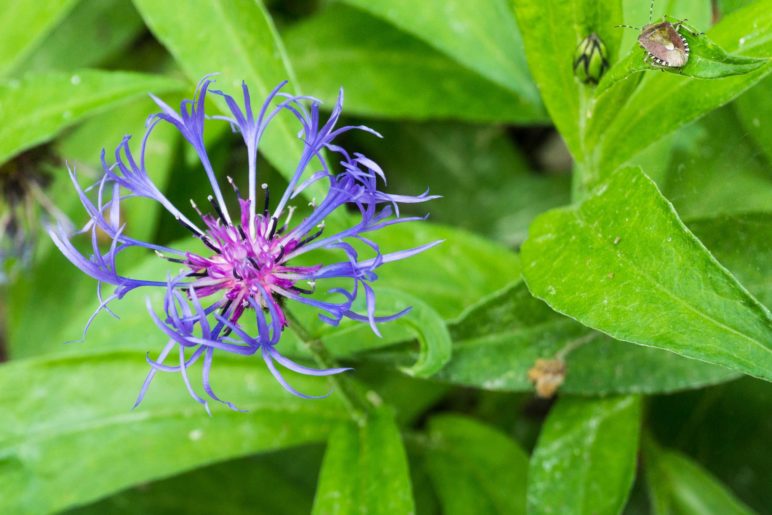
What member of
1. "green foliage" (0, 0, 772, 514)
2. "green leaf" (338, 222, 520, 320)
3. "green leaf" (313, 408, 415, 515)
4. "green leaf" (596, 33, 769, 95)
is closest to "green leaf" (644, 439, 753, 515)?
"green foliage" (0, 0, 772, 514)

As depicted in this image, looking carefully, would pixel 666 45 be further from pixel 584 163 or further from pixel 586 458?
pixel 586 458

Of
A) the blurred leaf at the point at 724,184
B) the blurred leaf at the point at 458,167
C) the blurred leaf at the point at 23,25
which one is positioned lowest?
the blurred leaf at the point at 458,167

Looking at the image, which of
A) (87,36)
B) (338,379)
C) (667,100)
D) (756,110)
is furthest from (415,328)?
(87,36)

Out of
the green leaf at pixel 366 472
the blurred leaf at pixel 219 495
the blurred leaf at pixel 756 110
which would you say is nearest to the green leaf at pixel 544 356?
the green leaf at pixel 366 472

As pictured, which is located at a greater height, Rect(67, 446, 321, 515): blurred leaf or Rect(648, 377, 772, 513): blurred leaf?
Rect(67, 446, 321, 515): blurred leaf

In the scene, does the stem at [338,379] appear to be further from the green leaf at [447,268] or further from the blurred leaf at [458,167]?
the blurred leaf at [458,167]

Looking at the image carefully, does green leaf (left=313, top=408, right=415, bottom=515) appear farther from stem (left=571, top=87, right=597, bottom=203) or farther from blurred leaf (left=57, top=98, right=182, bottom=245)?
blurred leaf (left=57, top=98, right=182, bottom=245)
